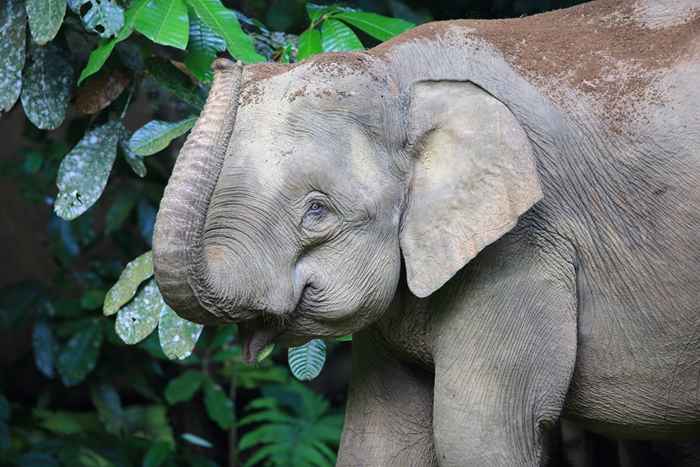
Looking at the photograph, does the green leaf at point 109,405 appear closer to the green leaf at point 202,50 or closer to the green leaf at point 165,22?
the green leaf at point 202,50

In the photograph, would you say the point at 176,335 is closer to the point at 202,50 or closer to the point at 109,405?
the point at 202,50

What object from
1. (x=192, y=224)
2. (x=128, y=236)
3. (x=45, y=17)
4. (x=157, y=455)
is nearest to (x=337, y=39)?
(x=45, y=17)

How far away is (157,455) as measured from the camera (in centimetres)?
395

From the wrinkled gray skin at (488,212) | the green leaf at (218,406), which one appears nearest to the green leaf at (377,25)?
the wrinkled gray skin at (488,212)

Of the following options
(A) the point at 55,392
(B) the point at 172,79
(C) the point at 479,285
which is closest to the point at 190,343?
(B) the point at 172,79

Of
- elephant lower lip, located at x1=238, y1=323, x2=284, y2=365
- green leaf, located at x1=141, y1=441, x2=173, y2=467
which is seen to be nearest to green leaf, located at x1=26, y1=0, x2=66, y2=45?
elephant lower lip, located at x1=238, y1=323, x2=284, y2=365

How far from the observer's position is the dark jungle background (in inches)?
112

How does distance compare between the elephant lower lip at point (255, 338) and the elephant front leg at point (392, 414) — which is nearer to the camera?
the elephant lower lip at point (255, 338)

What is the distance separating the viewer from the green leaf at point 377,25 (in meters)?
2.69

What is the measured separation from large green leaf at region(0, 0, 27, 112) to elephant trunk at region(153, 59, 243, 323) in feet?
3.12

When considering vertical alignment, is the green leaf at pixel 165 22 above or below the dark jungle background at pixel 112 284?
above

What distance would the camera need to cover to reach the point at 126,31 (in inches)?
100.0

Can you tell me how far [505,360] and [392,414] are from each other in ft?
1.20

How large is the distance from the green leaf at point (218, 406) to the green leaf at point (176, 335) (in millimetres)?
1598
